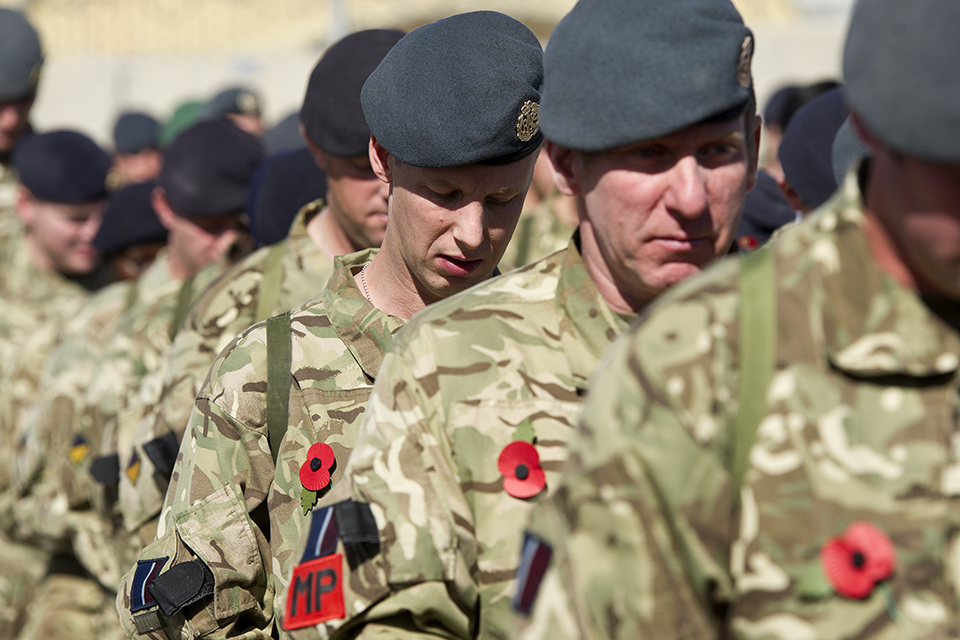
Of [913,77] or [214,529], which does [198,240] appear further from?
[913,77]

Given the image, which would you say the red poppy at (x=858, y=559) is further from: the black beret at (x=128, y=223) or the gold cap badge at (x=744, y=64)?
the black beret at (x=128, y=223)

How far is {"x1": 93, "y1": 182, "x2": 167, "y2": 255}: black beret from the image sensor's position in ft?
21.3

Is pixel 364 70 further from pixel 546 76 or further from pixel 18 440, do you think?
pixel 18 440

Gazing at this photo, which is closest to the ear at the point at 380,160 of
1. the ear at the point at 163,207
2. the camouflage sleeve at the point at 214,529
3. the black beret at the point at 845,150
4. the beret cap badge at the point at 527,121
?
the beret cap badge at the point at 527,121

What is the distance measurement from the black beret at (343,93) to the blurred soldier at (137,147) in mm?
7017

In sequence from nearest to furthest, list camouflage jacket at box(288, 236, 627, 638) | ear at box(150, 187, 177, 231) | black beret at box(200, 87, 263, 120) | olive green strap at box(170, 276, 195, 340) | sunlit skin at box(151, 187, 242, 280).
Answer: camouflage jacket at box(288, 236, 627, 638) < olive green strap at box(170, 276, 195, 340) < sunlit skin at box(151, 187, 242, 280) < ear at box(150, 187, 177, 231) < black beret at box(200, 87, 263, 120)

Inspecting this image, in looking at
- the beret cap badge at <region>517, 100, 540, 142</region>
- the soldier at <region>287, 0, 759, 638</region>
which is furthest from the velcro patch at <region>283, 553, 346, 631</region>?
the beret cap badge at <region>517, 100, 540, 142</region>

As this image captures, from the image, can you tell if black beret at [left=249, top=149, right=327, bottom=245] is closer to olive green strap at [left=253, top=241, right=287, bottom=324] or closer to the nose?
olive green strap at [left=253, top=241, right=287, bottom=324]

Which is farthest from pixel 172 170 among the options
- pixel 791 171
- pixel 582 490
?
pixel 582 490

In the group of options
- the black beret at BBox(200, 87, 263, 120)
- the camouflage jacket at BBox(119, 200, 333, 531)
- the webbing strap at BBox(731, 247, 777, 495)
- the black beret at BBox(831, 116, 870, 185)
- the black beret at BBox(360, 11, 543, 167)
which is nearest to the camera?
the webbing strap at BBox(731, 247, 777, 495)

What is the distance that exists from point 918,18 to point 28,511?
519cm

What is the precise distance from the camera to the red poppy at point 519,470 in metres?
2.39

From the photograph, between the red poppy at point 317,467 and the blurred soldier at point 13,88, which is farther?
the blurred soldier at point 13,88

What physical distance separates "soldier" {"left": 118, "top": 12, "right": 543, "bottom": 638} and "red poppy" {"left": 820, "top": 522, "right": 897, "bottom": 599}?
1426 mm
